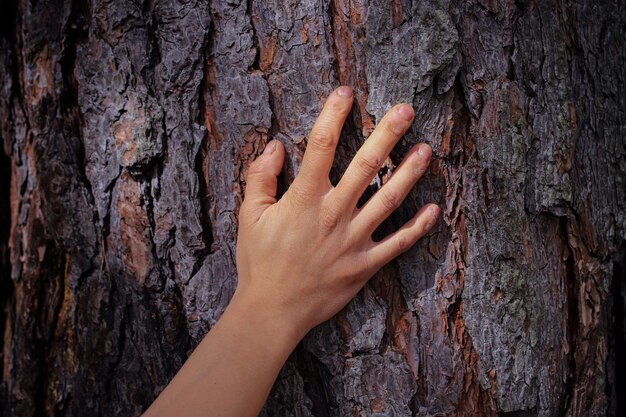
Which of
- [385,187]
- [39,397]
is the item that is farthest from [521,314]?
[39,397]

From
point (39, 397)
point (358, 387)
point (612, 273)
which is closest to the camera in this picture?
point (358, 387)

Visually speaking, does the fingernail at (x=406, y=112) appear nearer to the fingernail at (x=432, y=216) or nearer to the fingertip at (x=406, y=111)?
the fingertip at (x=406, y=111)

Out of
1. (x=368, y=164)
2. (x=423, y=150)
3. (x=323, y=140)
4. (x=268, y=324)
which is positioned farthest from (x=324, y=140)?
(x=268, y=324)

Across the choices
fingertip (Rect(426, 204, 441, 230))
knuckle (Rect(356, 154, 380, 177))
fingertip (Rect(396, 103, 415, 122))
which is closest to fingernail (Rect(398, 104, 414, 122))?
fingertip (Rect(396, 103, 415, 122))

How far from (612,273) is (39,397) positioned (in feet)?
5.36

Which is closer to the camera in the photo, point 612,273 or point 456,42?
point 456,42

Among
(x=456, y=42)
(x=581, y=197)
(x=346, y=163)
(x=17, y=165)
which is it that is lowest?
(x=581, y=197)

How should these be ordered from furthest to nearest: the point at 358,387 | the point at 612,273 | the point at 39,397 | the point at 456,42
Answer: the point at 39,397
the point at 612,273
the point at 358,387
the point at 456,42

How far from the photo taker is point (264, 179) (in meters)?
1.21

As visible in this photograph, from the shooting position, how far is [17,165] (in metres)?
1.58

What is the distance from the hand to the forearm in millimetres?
30

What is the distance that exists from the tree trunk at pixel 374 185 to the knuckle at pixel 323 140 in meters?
0.08

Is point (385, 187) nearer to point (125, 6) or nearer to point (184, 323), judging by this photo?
point (184, 323)

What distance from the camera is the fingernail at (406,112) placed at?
3.65 ft
